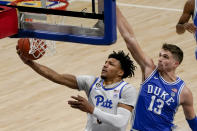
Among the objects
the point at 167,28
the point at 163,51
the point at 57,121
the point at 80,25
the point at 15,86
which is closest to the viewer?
the point at 80,25

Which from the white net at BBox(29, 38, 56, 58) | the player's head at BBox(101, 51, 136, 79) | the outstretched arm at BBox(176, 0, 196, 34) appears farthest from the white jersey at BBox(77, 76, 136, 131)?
the outstretched arm at BBox(176, 0, 196, 34)

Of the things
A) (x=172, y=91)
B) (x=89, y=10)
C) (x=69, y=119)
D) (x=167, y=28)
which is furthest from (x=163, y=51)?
(x=167, y=28)

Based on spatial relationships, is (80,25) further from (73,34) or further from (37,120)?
(37,120)

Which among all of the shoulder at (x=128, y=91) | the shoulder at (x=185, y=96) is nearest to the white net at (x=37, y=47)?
the shoulder at (x=128, y=91)

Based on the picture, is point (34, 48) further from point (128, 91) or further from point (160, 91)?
point (160, 91)

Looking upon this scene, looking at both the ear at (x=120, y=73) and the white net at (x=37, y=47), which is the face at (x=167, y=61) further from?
the white net at (x=37, y=47)

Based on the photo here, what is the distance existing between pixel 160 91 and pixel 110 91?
516 mm

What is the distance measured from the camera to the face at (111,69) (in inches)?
260

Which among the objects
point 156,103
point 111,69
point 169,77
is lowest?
point 156,103

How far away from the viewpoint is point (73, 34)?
6.22 metres

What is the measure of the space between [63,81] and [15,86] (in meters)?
3.32

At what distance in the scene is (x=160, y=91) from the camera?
677 cm

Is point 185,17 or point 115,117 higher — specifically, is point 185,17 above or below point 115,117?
above

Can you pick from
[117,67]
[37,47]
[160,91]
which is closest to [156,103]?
[160,91]
